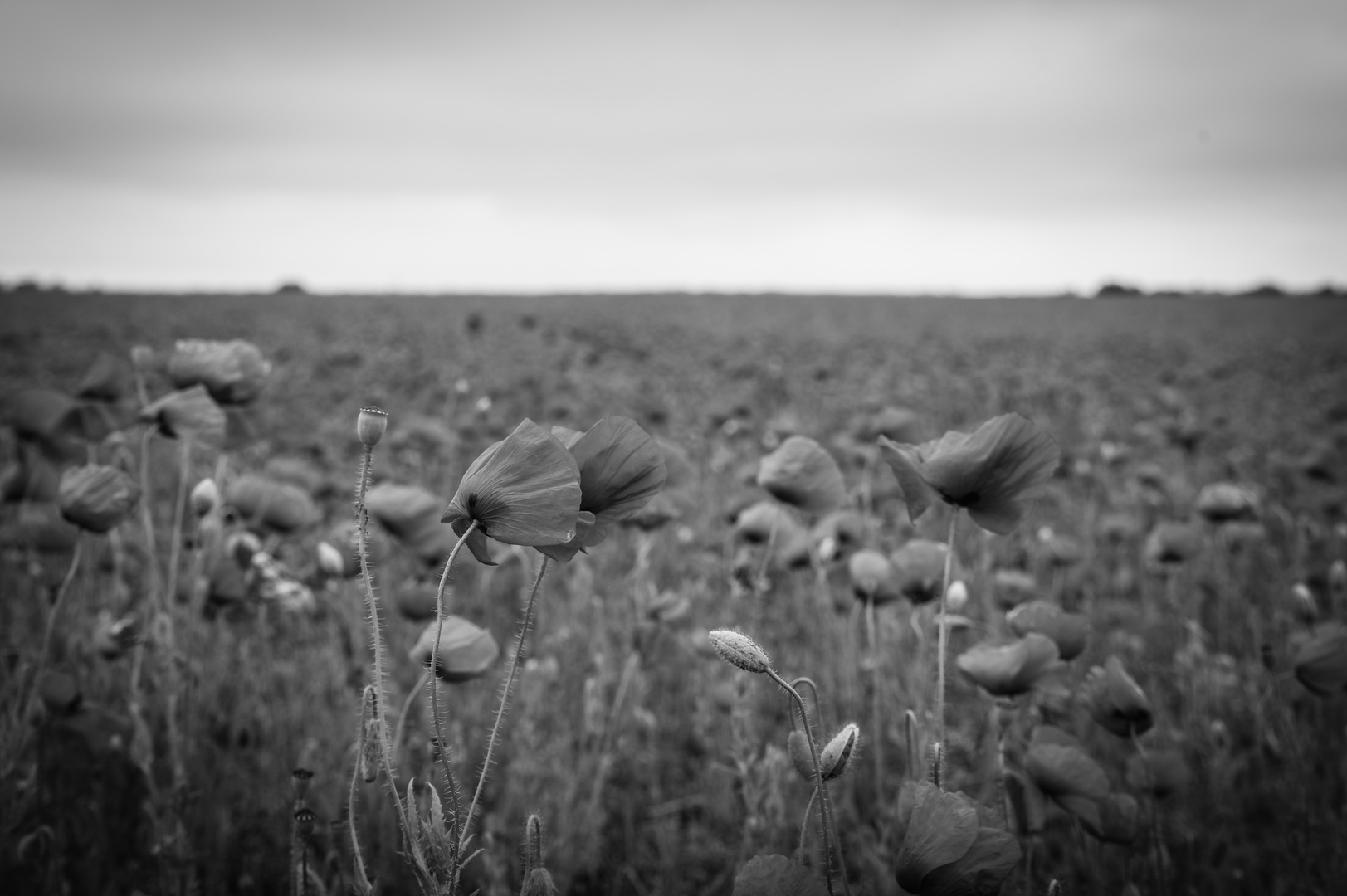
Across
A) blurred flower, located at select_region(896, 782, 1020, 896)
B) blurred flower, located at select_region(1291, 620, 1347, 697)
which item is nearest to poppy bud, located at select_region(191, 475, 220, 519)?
blurred flower, located at select_region(896, 782, 1020, 896)

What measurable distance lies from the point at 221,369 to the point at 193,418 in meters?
0.18

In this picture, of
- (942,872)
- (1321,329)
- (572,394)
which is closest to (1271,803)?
(942,872)

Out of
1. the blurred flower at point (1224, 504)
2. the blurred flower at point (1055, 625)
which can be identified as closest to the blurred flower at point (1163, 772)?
the blurred flower at point (1055, 625)

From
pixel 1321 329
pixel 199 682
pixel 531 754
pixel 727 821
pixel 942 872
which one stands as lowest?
pixel 727 821

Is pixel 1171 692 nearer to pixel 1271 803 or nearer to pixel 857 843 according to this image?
pixel 1271 803

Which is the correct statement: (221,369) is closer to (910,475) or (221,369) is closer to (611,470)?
(611,470)

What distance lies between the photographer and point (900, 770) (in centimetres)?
257

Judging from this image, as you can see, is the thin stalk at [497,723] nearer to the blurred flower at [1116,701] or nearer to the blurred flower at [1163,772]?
the blurred flower at [1116,701]

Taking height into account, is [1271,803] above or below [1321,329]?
below

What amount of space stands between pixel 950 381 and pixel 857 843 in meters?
6.64

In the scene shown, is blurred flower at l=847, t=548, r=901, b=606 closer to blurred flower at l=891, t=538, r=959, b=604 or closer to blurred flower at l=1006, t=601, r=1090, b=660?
blurred flower at l=891, t=538, r=959, b=604

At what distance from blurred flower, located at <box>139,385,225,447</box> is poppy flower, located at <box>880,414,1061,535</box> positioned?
1.49 m

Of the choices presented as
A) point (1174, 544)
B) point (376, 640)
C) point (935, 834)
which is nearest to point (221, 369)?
point (376, 640)

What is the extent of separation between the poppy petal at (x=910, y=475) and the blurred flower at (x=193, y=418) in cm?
147
